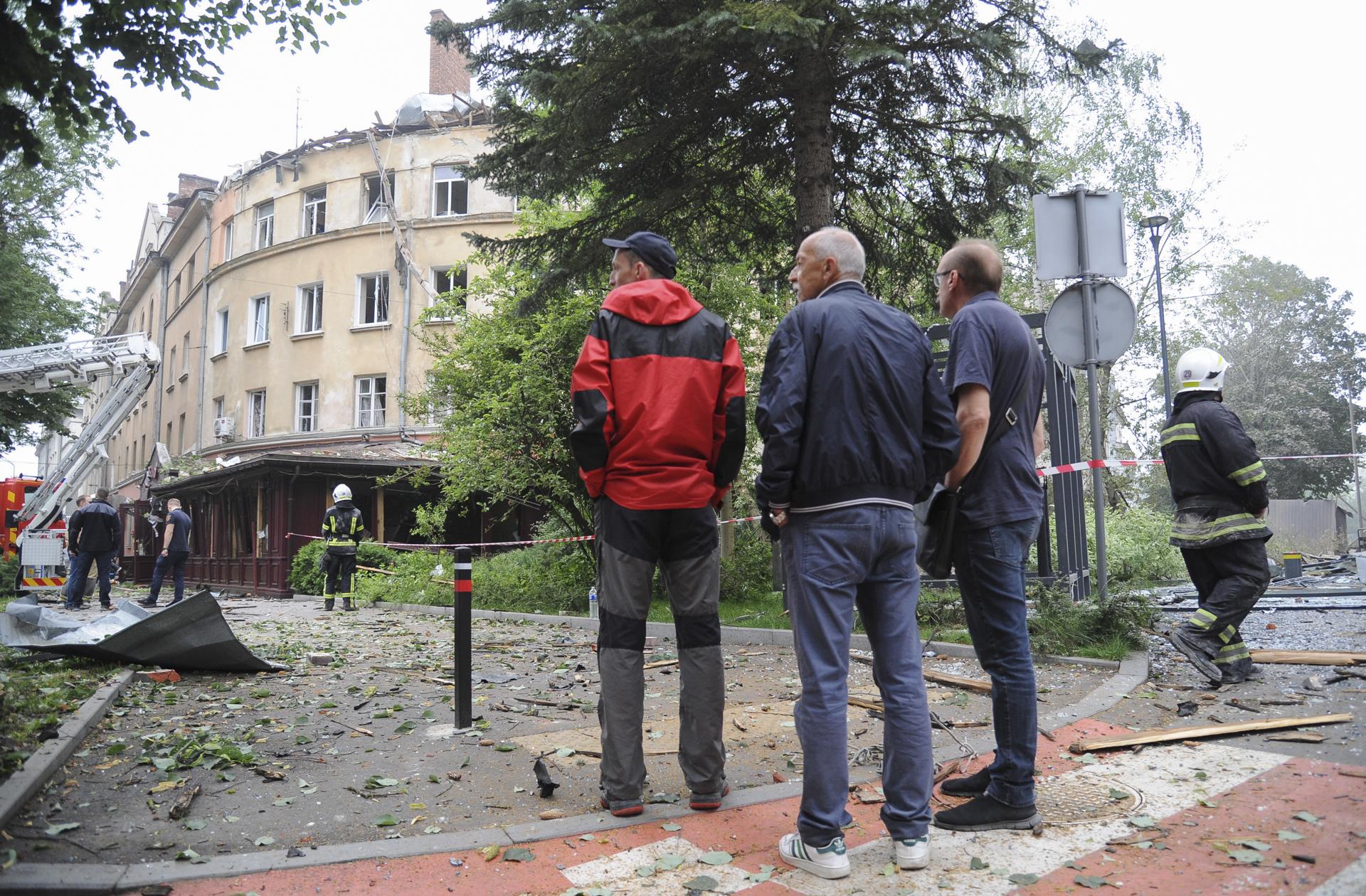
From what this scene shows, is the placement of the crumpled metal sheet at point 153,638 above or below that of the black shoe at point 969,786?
above

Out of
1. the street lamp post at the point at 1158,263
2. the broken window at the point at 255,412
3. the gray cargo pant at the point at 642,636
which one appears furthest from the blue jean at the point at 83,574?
the street lamp post at the point at 1158,263

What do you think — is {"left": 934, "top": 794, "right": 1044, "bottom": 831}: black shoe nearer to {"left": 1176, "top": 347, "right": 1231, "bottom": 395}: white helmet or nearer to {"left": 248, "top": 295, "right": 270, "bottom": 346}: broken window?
{"left": 1176, "top": 347, "right": 1231, "bottom": 395}: white helmet

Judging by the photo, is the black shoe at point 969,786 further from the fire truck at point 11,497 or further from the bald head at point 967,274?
the fire truck at point 11,497

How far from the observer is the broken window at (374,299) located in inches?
1177

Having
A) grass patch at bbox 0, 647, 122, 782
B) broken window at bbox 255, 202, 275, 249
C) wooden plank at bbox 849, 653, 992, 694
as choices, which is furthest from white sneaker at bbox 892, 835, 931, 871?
broken window at bbox 255, 202, 275, 249

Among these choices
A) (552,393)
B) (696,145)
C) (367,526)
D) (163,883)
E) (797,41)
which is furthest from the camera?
(367,526)

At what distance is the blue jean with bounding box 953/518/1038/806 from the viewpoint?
3.64 m

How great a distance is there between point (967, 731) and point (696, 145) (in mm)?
7573

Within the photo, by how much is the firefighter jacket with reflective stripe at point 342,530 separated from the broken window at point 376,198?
53.3 feet

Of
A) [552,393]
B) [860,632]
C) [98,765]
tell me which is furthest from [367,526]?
[98,765]

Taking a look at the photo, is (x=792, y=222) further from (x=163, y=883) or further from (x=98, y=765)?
(x=163, y=883)

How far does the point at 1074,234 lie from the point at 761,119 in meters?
4.15

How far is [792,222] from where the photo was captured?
37.7 ft

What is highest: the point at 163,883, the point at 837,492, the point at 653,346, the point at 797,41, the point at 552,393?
the point at 797,41
